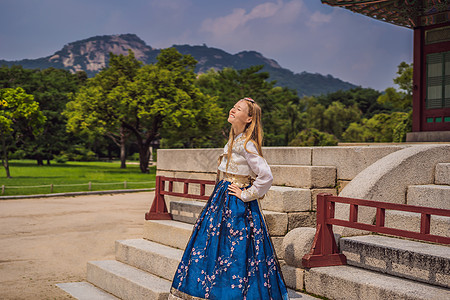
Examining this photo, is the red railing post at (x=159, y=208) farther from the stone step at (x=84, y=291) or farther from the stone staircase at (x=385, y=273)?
the stone staircase at (x=385, y=273)

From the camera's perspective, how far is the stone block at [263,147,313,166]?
677 centimetres

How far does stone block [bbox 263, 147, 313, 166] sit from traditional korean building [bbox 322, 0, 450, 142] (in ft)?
13.5

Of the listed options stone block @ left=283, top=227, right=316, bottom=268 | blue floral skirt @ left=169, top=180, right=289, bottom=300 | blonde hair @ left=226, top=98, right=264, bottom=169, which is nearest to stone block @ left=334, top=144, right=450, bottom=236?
stone block @ left=283, top=227, right=316, bottom=268

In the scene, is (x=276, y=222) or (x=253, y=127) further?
(x=276, y=222)

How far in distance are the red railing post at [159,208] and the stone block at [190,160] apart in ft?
3.63

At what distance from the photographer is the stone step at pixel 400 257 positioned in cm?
395

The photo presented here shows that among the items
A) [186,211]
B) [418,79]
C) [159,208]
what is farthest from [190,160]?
[418,79]

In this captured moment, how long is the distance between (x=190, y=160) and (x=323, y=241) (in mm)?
4529

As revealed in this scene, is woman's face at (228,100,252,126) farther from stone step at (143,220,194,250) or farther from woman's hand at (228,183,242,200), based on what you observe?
stone step at (143,220,194,250)

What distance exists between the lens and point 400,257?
13.9 ft

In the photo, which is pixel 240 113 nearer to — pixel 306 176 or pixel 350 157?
pixel 306 176

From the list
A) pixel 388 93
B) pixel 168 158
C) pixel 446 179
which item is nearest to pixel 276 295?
pixel 446 179

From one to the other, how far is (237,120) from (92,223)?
29.7ft

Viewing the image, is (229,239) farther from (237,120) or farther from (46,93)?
(46,93)
